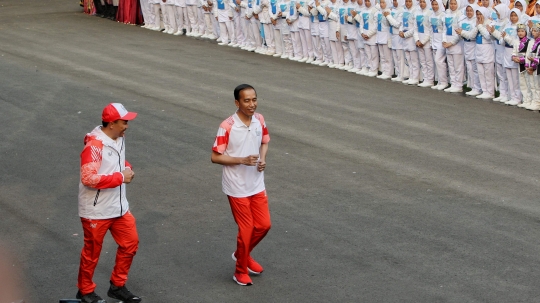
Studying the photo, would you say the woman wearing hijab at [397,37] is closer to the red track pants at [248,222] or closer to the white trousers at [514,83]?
the white trousers at [514,83]

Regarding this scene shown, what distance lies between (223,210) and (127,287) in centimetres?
247

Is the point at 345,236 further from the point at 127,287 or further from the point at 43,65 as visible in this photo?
the point at 43,65

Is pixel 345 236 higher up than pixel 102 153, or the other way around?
pixel 102 153

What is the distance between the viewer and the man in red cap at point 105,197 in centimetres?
775

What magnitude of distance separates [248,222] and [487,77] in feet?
35.0

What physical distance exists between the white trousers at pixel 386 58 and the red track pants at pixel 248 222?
1224cm

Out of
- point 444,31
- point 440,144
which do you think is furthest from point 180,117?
point 444,31

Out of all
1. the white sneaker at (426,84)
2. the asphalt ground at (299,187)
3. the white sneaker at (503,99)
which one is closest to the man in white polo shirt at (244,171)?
the asphalt ground at (299,187)

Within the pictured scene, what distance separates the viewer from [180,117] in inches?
619

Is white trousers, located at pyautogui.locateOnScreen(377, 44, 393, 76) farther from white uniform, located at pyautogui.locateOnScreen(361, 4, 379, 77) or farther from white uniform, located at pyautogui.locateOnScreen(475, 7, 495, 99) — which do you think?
white uniform, located at pyautogui.locateOnScreen(475, 7, 495, 99)

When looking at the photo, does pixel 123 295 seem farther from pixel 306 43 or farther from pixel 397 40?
pixel 306 43

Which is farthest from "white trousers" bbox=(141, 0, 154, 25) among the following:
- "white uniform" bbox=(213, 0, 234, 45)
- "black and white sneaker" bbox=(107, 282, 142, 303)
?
"black and white sneaker" bbox=(107, 282, 142, 303)

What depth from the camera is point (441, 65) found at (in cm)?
1883

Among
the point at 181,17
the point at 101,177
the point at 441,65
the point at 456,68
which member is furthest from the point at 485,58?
the point at 181,17
